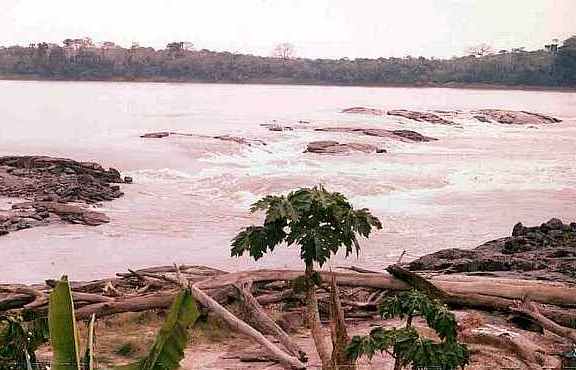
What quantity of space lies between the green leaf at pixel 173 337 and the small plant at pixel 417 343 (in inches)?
Answer: 38.0

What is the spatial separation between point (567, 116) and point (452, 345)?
87.5ft

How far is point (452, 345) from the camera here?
306 centimetres

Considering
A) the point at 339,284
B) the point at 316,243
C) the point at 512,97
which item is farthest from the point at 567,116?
the point at 316,243

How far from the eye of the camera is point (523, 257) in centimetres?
819

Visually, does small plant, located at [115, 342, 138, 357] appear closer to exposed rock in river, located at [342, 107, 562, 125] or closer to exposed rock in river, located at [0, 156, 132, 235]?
exposed rock in river, located at [0, 156, 132, 235]

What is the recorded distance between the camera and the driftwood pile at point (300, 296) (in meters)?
5.21

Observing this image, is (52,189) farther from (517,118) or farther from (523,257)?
(517,118)

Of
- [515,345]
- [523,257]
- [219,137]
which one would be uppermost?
[515,345]

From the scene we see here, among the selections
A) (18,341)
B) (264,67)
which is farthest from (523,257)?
(264,67)

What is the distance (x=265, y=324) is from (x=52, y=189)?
9.07 metres

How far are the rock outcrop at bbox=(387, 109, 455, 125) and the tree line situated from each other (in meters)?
2.42

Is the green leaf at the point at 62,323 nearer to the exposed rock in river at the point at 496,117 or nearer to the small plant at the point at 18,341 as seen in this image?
the small plant at the point at 18,341

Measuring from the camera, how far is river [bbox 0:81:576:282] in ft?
32.8

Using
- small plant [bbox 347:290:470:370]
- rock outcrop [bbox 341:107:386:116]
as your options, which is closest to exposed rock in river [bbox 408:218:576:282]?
small plant [bbox 347:290:470:370]
